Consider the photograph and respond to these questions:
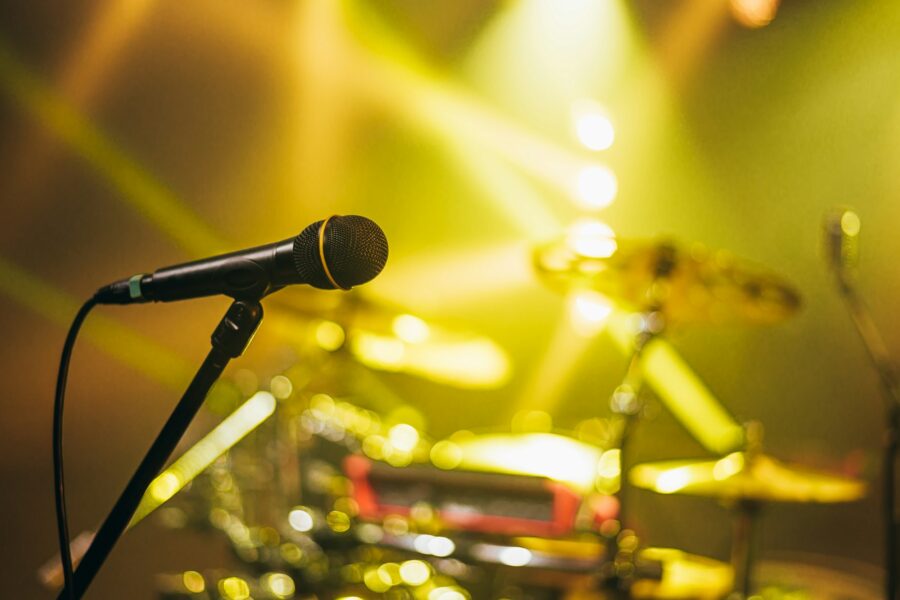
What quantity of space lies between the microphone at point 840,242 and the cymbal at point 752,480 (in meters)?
0.52

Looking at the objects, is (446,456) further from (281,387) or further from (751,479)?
(751,479)

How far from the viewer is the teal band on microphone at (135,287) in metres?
1.20

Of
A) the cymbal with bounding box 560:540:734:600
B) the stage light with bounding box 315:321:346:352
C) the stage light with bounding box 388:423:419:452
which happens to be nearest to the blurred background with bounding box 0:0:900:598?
the stage light with bounding box 315:321:346:352

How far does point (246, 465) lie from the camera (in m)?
3.27

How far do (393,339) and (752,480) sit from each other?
1.33 m

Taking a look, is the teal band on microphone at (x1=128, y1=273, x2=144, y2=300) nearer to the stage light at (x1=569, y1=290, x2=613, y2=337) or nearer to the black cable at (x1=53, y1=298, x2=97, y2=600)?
the black cable at (x1=53, y1=298, x2=97, y2=600)

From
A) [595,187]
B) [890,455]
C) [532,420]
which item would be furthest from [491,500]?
[595,187]

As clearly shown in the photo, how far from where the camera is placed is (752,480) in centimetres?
229

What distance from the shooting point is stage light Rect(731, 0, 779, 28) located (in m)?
3.63

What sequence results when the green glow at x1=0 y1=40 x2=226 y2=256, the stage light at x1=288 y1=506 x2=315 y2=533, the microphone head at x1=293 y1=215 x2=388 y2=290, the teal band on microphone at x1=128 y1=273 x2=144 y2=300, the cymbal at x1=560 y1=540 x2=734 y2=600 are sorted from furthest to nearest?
the green glow at x1=0 y1=40 x2=226 y2=256 < the stage light at x1=288 y1=506 x2=315 y2=533 < the cymbal at x1=560 y1=540 x2=734 y2=600 < the teal band on microphone at x1=128 y1=273 x2=144 y2=300 < the microphone head at x1=293 y1=215 x2=388 y2=290

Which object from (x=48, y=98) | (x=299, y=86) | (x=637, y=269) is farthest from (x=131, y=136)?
(x=637, y=269)

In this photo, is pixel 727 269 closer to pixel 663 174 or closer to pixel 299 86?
pixel 663 174

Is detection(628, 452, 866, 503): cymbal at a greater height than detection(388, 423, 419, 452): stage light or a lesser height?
lesser

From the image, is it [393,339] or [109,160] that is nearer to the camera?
[393,339]
